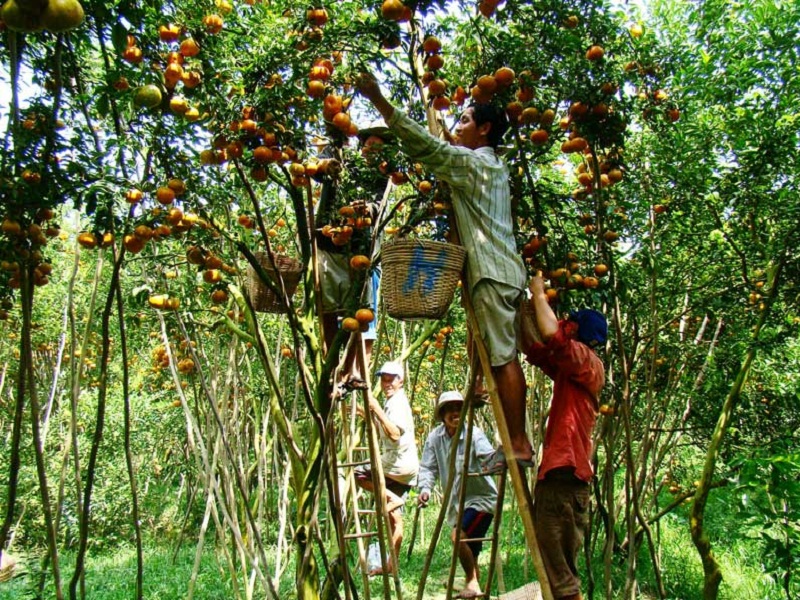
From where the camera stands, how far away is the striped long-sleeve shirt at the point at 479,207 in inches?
77.4

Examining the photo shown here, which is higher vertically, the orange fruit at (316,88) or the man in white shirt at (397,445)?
the orange fruit at (316,88)

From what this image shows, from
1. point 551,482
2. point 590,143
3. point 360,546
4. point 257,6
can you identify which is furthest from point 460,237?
point 360,546

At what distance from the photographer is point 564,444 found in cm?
214

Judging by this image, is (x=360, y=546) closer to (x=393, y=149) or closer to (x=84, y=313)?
(x=393, y=149)

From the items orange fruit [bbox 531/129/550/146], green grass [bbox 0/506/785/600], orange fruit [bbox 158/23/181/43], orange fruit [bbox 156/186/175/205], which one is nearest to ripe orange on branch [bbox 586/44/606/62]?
orange fruit [bbox 531/129/550/146]

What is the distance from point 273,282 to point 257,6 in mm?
1090

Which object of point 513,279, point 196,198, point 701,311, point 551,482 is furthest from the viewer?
point 701,311

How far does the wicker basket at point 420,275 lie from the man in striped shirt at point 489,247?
82 millimetres

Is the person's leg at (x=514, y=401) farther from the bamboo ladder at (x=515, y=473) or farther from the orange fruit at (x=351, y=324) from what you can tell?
the orange fruit at (x=351, y=324)

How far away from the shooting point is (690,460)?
6508 millimetres

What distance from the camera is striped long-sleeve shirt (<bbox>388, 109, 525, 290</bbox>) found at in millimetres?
1967

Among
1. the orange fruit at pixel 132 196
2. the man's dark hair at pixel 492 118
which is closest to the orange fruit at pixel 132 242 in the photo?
the orange fruit at pixel 132 196

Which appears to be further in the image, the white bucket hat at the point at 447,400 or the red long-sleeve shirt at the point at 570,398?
the white bucket hat at the point at 447,400

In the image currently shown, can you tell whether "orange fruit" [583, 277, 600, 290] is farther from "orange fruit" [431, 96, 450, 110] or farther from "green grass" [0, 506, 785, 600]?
"green grass" [0, 506, 785, 600]
